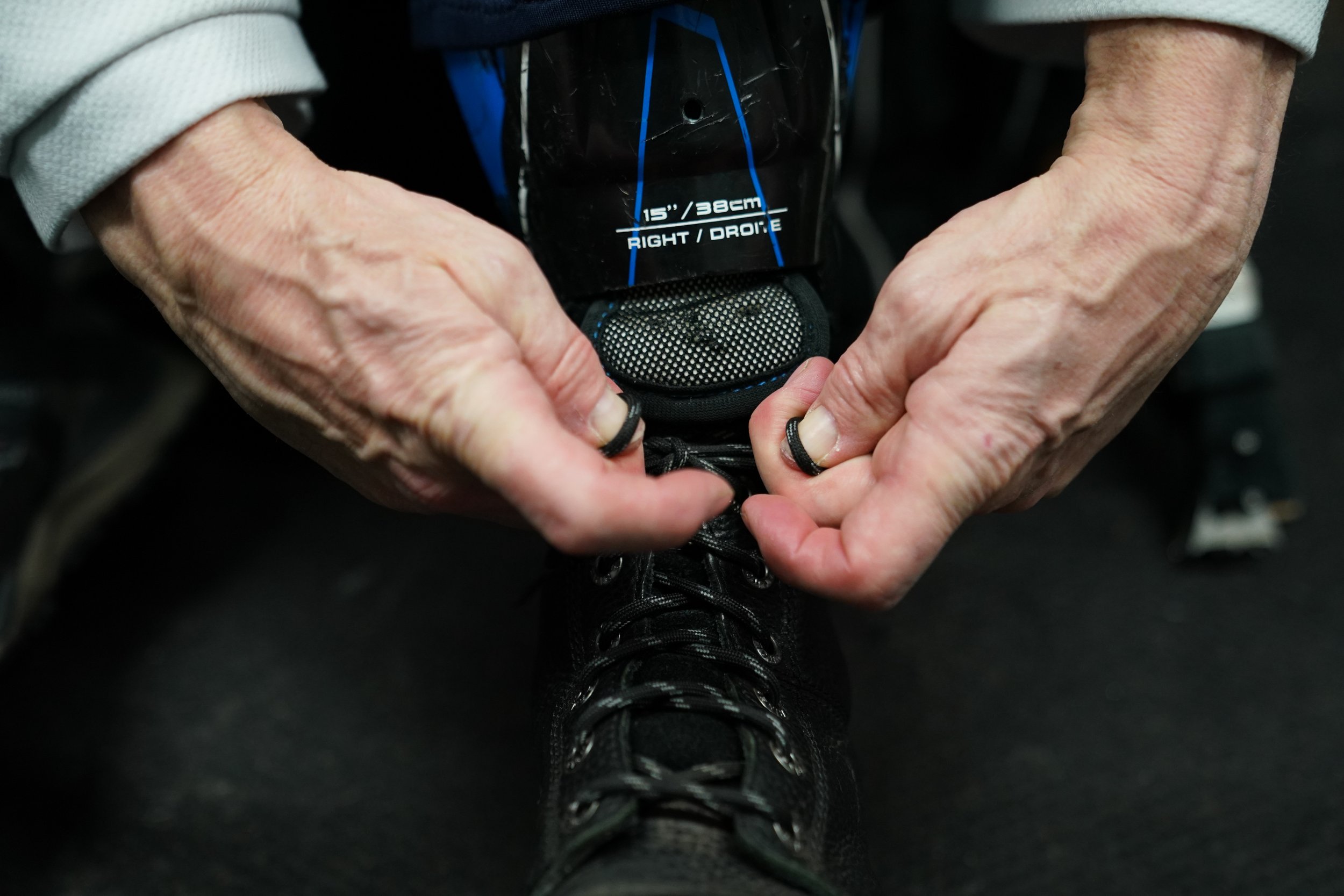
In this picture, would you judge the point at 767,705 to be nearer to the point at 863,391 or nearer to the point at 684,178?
the point at 863,391

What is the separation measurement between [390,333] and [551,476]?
0.11m

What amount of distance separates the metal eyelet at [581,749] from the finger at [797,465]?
160 mm

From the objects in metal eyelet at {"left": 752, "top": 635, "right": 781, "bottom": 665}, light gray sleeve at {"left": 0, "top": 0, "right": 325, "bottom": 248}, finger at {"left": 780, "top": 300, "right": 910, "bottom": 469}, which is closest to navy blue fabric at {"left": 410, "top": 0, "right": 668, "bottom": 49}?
light gray sleeve at {"left": 0, "top": 0, "right": 325, "bottom": 248}

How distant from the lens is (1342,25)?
1235mm

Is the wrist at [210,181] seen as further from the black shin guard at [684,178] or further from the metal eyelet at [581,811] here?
the metal eyelet at [581,811]

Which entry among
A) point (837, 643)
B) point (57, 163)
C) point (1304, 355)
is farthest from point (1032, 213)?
point (1304, 355)

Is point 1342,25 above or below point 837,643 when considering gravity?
above

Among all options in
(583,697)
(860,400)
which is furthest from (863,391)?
(583,697)

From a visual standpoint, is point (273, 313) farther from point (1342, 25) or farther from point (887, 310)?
point (1342, 25)

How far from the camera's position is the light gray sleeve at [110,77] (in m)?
0.47

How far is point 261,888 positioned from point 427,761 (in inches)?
5.7

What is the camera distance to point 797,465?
0.52 m

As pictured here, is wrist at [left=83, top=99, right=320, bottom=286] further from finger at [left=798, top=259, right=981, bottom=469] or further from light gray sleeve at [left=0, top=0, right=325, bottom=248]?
finger at [left=798, top=259, right=981, bottom=469]

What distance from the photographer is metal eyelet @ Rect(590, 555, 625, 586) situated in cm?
53
